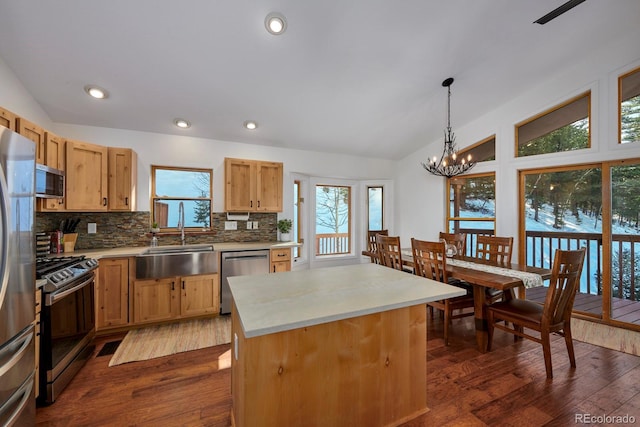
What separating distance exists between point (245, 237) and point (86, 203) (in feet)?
6.36

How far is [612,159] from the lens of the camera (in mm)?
3104

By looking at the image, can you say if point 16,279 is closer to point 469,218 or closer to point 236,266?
point 236,266

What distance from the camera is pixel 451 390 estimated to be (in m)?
1.98

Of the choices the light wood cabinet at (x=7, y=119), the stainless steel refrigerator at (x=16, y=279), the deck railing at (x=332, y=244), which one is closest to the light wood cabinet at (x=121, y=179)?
the light wood cabinet at (x=7, y=119)

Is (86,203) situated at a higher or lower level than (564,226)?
higher

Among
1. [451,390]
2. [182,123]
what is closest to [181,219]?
[182,123]

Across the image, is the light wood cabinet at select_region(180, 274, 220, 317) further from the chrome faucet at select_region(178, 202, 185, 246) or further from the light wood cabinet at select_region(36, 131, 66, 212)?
the light wood cabinet at select_region(36, 131, 66, 212)

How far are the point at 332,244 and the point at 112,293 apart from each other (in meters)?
3.43

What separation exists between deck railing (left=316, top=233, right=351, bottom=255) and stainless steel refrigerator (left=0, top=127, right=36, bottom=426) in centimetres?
389

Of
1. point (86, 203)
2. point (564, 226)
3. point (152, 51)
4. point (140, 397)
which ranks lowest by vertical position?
point (140, 397)

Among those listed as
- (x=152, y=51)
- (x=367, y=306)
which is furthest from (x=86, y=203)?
(x=367, y=306)

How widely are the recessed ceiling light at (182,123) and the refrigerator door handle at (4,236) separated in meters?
2.41

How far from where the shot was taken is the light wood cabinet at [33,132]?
7.23 feet

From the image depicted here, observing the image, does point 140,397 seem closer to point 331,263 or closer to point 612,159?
point 331,263
